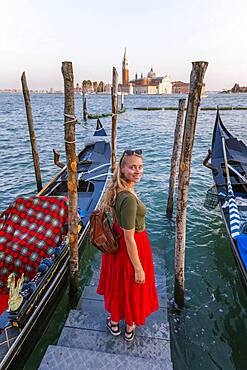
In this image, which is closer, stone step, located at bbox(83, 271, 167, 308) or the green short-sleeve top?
the green short-sleeve top

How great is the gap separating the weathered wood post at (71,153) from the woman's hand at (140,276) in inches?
48.3

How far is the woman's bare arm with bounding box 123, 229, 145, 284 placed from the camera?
1914 mm

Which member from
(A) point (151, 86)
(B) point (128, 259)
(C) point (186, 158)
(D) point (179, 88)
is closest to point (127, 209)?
(B) point (128, 259)

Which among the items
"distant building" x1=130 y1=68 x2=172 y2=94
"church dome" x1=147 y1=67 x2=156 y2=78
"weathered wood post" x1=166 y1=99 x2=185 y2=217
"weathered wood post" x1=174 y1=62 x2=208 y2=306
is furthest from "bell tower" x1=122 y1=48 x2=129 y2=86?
"weathered wood post" x1=174 y1=62 x2=208 y2=306

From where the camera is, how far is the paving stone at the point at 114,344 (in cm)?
235

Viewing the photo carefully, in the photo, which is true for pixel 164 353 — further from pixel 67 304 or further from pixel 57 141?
pixel 57 141

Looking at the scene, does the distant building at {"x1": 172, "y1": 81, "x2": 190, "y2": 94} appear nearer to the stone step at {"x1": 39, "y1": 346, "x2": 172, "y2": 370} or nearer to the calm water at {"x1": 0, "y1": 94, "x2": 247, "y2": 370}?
the calm water at {"x1": 0, "y1": 94, "x2": 247, "y2": 370}

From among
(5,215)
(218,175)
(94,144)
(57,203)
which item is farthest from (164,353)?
(94,144)

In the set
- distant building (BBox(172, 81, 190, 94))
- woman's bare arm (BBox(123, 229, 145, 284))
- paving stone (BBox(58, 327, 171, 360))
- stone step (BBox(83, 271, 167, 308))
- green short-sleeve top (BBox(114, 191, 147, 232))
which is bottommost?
distant building (BBox(172, 81, 190, 94))

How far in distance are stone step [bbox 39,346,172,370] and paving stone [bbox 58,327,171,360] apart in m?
0.11

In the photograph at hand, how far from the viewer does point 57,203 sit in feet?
11.5

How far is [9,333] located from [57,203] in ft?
5.20

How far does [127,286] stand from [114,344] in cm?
67

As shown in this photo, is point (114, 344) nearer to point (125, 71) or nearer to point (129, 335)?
point (129, 335)
